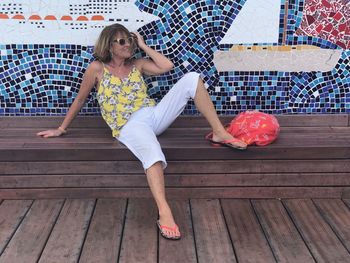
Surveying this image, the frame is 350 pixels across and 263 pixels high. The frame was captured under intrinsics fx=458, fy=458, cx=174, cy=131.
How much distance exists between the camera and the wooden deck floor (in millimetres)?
2375

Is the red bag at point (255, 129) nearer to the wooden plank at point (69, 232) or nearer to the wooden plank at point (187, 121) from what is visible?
the wooden plank at point (187, 121)

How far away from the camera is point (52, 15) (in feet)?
10.7

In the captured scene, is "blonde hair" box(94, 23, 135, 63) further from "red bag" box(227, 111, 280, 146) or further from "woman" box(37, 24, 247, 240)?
"red bag" box(227, 111, 280, 146)

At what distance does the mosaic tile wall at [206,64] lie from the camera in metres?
3.30

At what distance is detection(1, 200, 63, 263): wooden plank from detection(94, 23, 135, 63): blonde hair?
1.00m

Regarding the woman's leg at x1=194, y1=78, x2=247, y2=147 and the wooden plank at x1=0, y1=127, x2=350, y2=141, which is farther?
Result: the wooden plank at x1=0, y1=127, x2=350, y2=141

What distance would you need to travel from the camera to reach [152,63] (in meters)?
3.18

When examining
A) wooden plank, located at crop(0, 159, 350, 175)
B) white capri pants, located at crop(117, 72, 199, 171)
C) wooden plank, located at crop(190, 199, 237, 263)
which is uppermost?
white capri pants, located at crop(117, 72, 199, 171)

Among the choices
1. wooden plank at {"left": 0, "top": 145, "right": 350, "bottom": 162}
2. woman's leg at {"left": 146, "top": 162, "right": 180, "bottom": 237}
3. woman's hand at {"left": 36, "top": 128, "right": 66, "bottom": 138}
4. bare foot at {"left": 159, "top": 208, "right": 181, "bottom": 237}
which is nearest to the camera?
bare foot at {"left": 159, "top": 208, "right": 181, "bottom": 237}

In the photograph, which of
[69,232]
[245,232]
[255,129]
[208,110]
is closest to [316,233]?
[245,232]

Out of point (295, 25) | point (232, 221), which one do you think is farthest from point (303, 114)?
point (232, 221)

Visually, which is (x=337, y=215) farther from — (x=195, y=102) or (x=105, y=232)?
(x=105, y=232)

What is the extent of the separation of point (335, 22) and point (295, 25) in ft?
0.98

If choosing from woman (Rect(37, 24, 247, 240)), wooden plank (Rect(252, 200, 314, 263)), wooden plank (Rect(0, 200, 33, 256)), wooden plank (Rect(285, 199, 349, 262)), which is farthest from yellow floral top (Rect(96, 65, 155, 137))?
wooden plank (Rect(285, 199, 349, 262))
